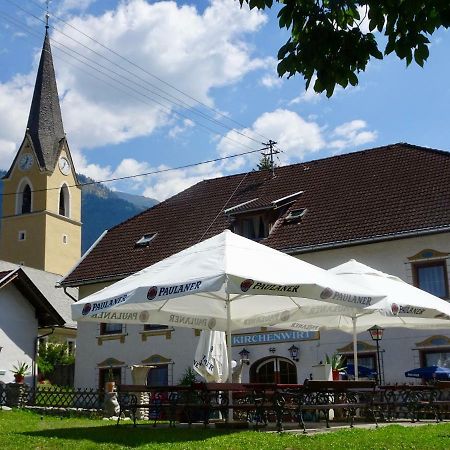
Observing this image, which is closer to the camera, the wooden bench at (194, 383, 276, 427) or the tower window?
the wooden bench at (194, 383, 276, 427)

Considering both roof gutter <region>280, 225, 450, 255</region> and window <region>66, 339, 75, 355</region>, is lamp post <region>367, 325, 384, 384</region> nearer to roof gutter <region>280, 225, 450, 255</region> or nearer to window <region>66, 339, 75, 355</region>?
roof gutter <region>280, 225, 450, 255</region>

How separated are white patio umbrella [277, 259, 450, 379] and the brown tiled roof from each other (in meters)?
7.78

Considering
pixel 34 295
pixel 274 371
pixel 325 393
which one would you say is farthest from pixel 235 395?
pixel 34 295

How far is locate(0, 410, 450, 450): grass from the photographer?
30.9 ft

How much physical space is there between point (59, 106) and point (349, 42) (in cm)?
6559

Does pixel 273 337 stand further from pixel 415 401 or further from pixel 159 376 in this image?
pixel 415 401

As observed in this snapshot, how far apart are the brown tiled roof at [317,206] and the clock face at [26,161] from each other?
37.1 meters

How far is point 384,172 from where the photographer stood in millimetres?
28172

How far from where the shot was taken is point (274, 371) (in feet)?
86.0

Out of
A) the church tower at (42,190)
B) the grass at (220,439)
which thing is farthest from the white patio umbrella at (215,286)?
the church tower at (42,190)

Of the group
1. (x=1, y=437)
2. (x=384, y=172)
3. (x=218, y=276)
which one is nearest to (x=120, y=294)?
(x=218, y=276)

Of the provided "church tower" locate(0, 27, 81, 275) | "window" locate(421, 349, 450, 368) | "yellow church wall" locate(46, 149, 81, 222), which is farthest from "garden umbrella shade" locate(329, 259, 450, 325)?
"yellow church wall" locate(46, 149, 81, 222)

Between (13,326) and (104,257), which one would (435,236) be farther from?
(13,326)

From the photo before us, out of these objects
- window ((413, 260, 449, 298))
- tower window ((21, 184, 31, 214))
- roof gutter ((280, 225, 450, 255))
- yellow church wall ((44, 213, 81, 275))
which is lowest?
window ((413, 260, 449, 298))
